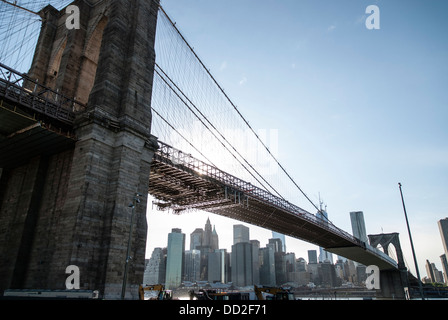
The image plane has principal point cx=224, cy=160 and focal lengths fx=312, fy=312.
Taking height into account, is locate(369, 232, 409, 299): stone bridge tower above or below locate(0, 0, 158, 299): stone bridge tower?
below

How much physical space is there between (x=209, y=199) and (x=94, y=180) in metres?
27.2

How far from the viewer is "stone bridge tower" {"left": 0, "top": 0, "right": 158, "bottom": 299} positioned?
810 inches

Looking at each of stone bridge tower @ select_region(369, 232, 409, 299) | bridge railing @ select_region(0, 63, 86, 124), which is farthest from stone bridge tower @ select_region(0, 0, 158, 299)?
stone bridge tower @ select_region(369, 232, 409, 299)

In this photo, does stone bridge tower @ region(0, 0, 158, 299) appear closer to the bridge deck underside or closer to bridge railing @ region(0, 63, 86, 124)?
bridge railing @ region(0, 63, 86, 124)

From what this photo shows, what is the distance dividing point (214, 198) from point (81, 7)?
2938 centimetres

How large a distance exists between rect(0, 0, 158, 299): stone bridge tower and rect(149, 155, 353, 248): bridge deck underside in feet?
29.7

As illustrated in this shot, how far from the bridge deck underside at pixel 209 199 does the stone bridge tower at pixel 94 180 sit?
9049 millimetres

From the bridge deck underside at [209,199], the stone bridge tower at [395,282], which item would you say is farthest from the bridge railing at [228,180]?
the stone bridge tower at [395,282]

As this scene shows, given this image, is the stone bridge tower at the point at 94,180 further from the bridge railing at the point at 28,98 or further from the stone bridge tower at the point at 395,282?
the stone bridge tower at the point at 395,282

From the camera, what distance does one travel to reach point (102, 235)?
21.3 m
